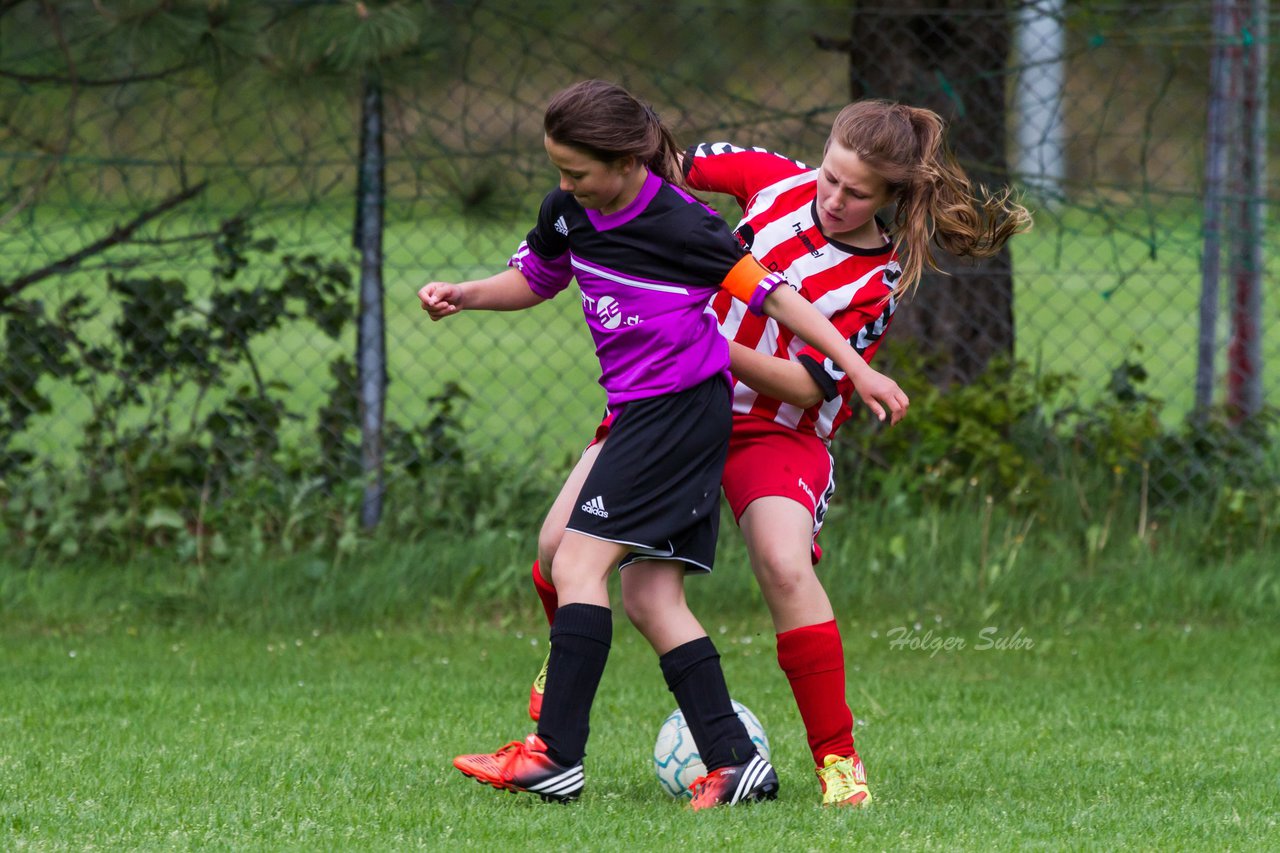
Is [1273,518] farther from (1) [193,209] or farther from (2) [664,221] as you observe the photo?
(1) [193,209]

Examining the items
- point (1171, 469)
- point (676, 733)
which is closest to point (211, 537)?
point (676, 733)

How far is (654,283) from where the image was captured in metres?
3.08

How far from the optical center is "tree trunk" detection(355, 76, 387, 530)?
224 inches

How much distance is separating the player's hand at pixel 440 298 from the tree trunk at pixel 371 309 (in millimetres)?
2477

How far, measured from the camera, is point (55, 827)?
2904mm

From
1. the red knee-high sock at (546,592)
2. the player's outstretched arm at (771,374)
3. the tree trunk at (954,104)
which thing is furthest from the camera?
the tree trunk at (954,104)

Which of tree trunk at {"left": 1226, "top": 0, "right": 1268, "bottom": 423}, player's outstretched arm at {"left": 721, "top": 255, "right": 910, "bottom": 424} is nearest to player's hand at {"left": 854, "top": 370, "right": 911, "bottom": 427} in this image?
player's outstretched arm at {"left": 721, "top": 255, "right": 910, "bottom": 424}

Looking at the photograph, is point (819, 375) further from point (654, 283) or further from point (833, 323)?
point (654, 283)

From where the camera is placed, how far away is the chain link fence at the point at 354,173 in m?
5.65

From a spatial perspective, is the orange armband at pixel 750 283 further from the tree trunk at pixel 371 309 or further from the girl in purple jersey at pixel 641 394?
the tree trunk at pixel 371 309

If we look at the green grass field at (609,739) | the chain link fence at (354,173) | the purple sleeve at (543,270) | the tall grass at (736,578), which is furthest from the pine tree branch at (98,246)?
the purple sleeve at (543,270)

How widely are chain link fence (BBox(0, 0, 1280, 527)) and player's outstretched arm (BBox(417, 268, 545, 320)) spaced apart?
7.57ft

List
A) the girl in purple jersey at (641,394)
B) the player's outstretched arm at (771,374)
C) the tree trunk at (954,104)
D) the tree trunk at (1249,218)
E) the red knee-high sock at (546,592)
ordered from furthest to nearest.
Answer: the tree trunk at (954,104)
the tree trunk at (1249,218)
the red knee-high sock at (546,592)
the player's outstretched arm at (771,374)
the girl in purple jersey at (641,394)

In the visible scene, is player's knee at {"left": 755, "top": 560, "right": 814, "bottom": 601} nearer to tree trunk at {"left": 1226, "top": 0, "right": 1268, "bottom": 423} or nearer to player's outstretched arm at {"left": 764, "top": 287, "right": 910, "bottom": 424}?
player's outstretched arm at {"left": 764, "top": 287, "right": 910, "bottom": 424}
